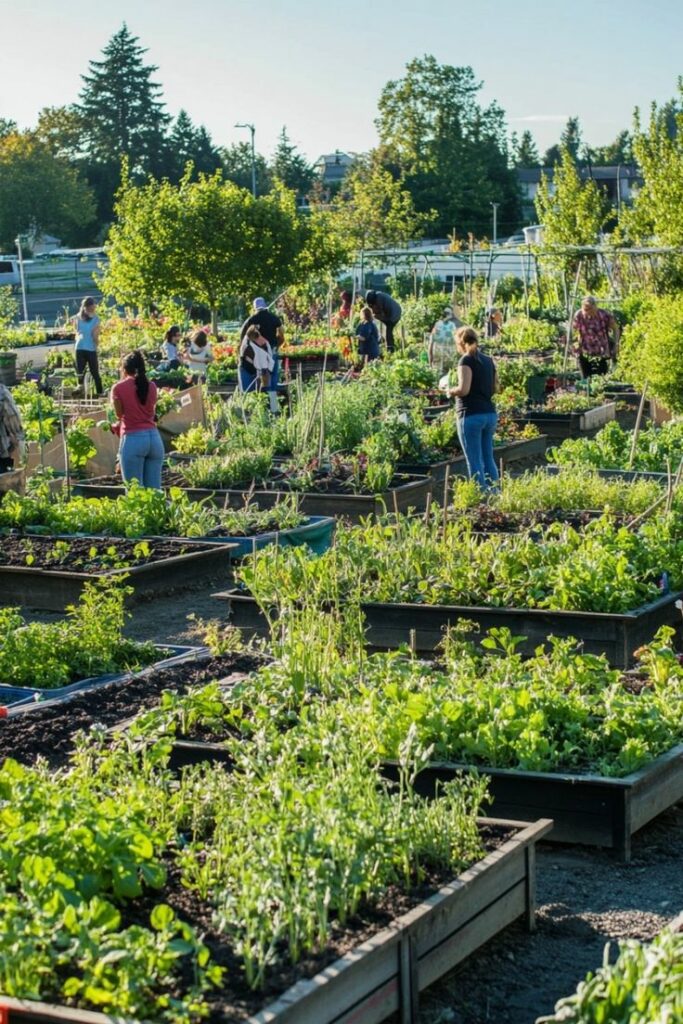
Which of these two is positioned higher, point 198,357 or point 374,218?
point 374,218

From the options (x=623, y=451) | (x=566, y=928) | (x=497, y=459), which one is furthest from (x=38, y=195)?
(x=566, y=928)

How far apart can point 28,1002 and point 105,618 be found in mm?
4126

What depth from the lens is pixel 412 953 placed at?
14.7 feet

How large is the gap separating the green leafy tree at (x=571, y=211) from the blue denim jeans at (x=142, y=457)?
84.0 ft

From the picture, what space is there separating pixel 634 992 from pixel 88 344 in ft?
63.3

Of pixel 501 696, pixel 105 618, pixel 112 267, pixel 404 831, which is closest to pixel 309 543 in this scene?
pixel 105 618

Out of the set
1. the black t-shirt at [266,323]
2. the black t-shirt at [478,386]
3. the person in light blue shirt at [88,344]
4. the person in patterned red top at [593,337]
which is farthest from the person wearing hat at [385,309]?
→ the black t-shirt at [478,386]

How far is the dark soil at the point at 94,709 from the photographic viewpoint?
21.6 ft

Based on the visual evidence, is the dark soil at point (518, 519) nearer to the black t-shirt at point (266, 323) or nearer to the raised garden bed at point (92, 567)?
the raised garden bed at point (92, 567)

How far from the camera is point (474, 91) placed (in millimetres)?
84562

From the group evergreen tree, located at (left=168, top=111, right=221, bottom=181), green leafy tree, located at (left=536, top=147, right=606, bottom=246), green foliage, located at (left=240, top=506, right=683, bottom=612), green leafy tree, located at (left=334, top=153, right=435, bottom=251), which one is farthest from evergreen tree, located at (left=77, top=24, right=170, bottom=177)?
green foliage, located at (left=240, top=506, right=683, bottom=612)

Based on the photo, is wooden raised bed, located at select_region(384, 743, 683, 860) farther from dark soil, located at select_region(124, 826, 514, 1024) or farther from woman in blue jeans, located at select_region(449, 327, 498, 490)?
woman in blue jeans, located at select_region(449, 327, 498, 490)

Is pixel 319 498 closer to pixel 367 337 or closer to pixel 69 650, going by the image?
pixel 69 650

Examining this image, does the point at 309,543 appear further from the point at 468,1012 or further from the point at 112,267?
the point at 112,267
